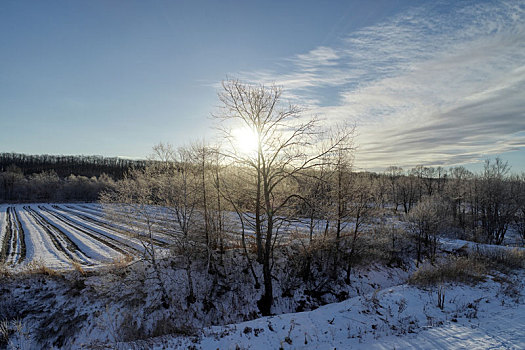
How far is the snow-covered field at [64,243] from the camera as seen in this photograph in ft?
68.0

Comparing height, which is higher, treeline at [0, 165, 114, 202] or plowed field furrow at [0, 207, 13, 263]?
treeline at [0, 165, 114, 202]

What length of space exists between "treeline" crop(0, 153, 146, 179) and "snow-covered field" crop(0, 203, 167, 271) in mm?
94155

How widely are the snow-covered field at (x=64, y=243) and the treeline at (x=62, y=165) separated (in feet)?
309

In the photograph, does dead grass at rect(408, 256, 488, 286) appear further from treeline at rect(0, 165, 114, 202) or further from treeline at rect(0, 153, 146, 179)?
treeline at rect(0, 153, 146, 179)

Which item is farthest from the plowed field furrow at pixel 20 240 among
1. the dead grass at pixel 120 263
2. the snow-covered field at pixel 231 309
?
the dead grass at pixel 120 263

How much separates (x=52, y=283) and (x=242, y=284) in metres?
12.8

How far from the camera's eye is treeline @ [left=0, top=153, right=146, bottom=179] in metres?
128

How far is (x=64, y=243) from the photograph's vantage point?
28047 mm

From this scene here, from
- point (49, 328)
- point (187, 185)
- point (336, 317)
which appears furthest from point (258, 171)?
point (49, 328)

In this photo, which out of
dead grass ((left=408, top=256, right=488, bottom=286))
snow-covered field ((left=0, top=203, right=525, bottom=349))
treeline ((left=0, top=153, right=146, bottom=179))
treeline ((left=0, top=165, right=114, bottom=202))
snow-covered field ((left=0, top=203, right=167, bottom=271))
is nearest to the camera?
snow-covered field ((left=0, top=203, right=525, bottom=349))

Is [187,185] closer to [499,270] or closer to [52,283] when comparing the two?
[52,283]

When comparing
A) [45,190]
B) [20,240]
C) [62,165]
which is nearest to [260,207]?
[20,240]

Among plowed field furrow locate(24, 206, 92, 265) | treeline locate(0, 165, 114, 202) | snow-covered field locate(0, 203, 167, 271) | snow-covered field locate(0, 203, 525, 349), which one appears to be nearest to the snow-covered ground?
snow-covered field locate(0, 203, 525, 349)

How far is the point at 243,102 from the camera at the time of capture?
1337 cm
